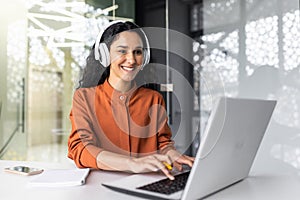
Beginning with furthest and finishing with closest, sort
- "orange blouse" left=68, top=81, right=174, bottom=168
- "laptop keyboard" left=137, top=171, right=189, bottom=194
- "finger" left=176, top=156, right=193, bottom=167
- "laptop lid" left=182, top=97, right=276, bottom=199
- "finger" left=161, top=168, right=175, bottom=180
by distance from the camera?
"orange blouse" left=68, top=81, right=174, bottom=168
"finger" left=176, top=156, right=193, bottom=167
"finger" left=161, top=168, right=175, bottom=180
"laptop keyboard" left=137, top=171, right=189, bottom=194
"laptop lid" left=182, top=97, right=276, bottom=199

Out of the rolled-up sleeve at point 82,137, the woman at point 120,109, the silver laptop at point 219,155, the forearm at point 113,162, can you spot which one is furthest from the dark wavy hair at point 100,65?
the silver laptop at point 219,155

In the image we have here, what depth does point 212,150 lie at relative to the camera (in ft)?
2.23

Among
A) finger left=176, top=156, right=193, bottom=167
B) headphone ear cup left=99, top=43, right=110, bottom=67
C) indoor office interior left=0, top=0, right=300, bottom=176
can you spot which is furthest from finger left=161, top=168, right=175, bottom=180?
indoor office interior left=0, top=0, right=300, bottom=176

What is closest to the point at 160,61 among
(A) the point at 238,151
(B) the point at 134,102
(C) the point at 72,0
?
(C) the point at 72,0

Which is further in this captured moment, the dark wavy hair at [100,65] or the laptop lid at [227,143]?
the dark wavy hair at [100,65]

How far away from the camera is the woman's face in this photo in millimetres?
1228

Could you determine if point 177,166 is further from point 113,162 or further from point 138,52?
point 138,52

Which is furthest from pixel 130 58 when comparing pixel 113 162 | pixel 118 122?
pixel 113 162

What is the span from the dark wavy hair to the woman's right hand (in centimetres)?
50

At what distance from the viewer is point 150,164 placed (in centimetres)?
90

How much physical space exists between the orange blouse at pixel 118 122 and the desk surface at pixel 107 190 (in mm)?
185

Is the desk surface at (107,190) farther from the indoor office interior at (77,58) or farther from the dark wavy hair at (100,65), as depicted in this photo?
the indoor office interior at (77,58)

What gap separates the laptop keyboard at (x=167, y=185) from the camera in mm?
749

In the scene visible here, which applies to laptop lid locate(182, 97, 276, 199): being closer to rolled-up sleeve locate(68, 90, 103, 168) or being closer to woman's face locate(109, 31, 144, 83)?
rolled-up sleeve locate(68, 90, 103, 168)
